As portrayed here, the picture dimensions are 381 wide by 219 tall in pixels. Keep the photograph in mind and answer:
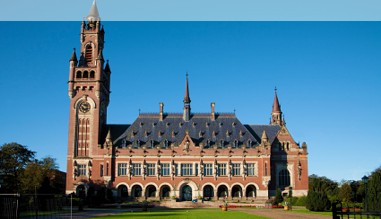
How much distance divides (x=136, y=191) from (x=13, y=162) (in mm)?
24165

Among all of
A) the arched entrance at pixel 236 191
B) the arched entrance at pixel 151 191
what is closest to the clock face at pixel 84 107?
the arched entrance at pixel 151 191

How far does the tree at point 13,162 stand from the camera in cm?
7825

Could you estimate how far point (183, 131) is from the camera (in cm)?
8519

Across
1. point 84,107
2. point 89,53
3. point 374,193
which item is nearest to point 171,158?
point 84,107

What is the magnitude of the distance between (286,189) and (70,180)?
41173 millimetres

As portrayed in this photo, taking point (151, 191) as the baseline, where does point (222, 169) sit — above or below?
above

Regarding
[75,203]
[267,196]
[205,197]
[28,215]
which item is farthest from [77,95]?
[28,215]

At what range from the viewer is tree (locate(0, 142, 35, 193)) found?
257ft

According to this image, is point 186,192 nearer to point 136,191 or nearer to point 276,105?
point 136,191

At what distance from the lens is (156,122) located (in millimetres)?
86812

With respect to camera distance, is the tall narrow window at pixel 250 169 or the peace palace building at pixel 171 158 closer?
the peace palace building at pixel 171 158

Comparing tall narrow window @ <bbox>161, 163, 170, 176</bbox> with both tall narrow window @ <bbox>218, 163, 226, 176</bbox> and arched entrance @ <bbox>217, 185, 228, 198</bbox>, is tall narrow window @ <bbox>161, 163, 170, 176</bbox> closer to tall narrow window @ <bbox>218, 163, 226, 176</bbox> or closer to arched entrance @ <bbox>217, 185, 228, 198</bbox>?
tall narrow window @ <bbox>218, 163, 226, 176</bbox>

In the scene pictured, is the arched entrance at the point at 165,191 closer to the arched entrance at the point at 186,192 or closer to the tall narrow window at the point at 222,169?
the arched entrance at the point at 186,192

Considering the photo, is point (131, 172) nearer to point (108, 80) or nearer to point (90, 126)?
point (90, 126)
